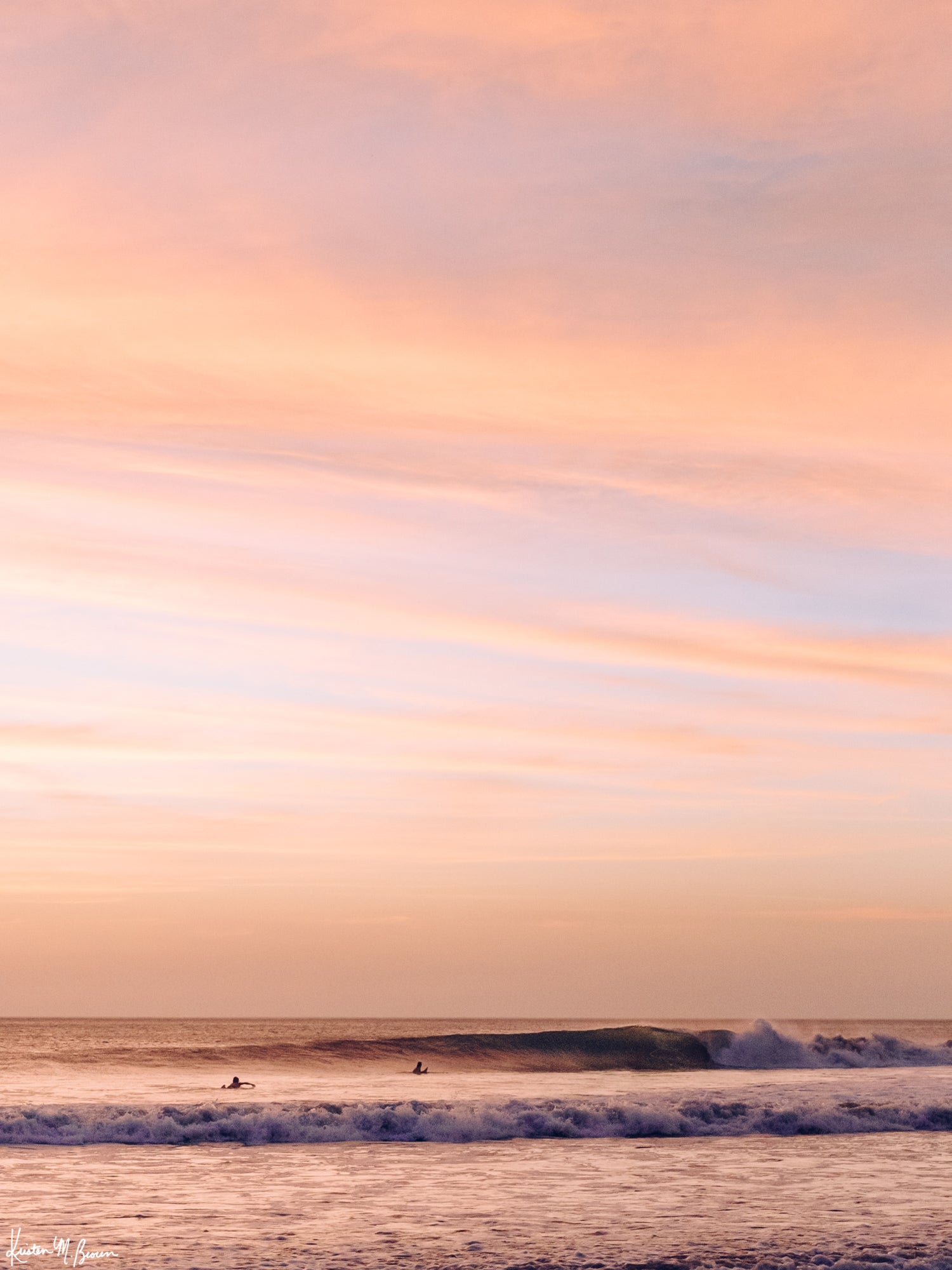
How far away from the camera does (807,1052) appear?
181 ft

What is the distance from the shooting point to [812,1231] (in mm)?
15820

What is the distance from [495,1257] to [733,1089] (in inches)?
983

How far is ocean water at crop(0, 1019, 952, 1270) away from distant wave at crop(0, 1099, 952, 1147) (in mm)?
70

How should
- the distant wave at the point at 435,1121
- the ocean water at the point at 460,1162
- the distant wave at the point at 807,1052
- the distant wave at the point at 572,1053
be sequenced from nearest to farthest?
the ocean water at the point at 460,1162, the distant wave at the point at 435,1121, the distant wave at the point at 572,1053, the distant wave at the point at 807,1052

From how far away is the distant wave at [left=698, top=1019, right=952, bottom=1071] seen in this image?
54.0 meters

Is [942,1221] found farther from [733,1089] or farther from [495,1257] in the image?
[733,1089]

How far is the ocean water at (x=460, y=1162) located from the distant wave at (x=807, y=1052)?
5840 millimetres

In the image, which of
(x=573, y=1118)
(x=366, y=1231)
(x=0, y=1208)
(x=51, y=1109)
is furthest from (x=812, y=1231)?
(x=51, y=1109)

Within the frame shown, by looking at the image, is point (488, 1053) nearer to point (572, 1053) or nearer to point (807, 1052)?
point (572, 1053)
